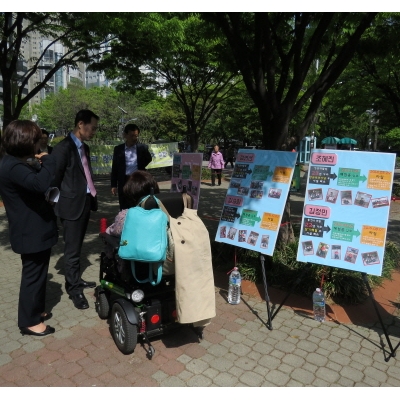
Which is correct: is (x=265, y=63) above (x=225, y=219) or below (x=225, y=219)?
above

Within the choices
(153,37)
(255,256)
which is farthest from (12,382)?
(153,37)

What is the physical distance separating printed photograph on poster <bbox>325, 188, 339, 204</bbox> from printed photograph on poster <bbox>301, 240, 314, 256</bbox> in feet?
1.41

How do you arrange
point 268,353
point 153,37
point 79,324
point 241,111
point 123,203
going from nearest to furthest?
point 268,353 → point 79,324 → point 123,203 → point 153,37 → point 241,111

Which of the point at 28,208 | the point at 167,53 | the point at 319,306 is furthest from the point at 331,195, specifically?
the point at 167,53

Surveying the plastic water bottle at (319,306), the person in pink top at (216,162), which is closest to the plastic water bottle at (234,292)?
the plastic water bottle at (319,306)

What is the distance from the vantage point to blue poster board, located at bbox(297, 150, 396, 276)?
3182mm

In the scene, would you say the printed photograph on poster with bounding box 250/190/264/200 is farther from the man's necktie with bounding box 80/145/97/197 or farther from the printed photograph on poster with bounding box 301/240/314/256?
the man's necktie with bounding box 80/145/97/197

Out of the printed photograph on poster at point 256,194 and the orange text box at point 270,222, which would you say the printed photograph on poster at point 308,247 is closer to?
the orange text box at point 270,222

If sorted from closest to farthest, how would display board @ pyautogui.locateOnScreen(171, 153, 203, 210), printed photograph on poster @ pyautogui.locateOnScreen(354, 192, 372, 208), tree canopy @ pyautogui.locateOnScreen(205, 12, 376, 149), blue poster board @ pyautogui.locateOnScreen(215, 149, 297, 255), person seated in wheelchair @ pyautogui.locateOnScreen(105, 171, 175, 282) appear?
person seated in wheelchair @ pyautogui.locateOnScreen(105, 171, 175, 282) < printed photograph on poster @ pyautogui.locateOnScreen(354, 192, 372, 208) < blue poster board @ pyautogui.locateOnScreen(215, 149, 297, 255) < tree canopy @ pyautogui.locateOnScreen(205, 12, 376, 149) < display board @ pyautogui.locateOnScreen(171, 153, 203, 210)

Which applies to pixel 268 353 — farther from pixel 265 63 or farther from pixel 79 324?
pixel 265 63

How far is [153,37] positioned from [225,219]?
527 cm

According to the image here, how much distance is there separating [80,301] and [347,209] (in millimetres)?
2836

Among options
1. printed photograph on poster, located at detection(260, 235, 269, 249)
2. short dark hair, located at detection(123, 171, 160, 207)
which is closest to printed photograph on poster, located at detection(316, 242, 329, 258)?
printed photograph on poster, located at detection(260, 235, 269, 249)

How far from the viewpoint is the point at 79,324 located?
3.56m
